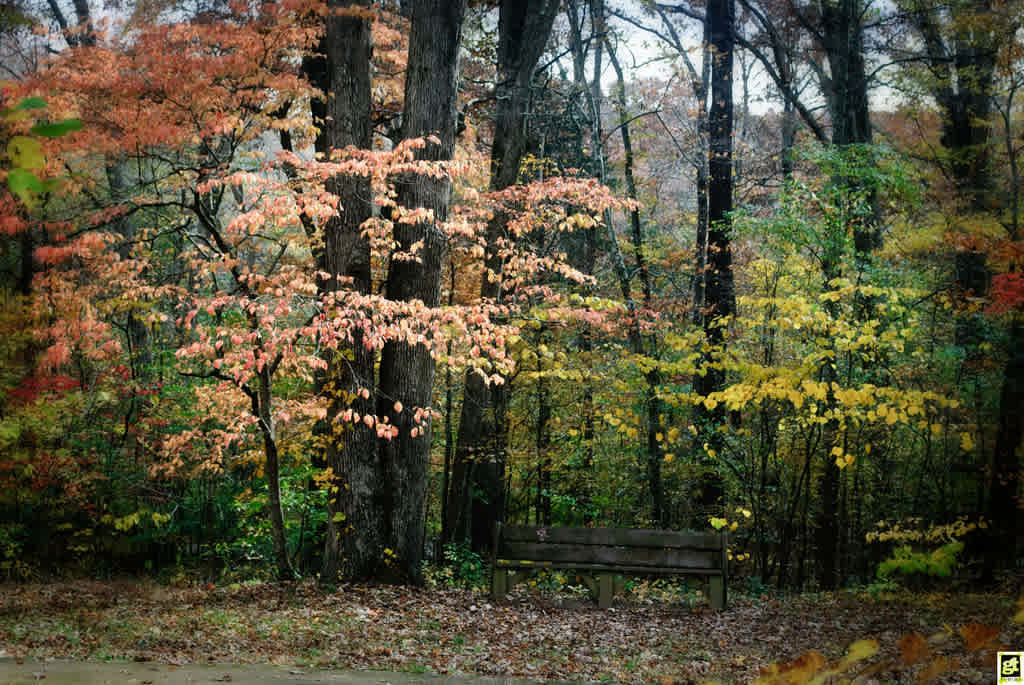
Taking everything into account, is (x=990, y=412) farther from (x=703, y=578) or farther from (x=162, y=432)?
(x=162, y=432)

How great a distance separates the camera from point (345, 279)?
313 inches

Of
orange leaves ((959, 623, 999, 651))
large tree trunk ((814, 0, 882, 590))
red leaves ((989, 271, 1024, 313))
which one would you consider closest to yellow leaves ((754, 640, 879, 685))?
orange leaves ((959, 623, 999, 651))

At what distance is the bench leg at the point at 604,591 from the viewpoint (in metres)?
8.66

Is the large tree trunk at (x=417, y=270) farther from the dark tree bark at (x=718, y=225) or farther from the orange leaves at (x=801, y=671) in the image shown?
the orange leaves at (x=801, y=671)

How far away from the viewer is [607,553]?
8.88 meters

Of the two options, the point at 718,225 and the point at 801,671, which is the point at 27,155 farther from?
the point at 718,225

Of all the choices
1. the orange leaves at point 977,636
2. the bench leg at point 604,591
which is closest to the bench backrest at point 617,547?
the bench leg at point 604,591

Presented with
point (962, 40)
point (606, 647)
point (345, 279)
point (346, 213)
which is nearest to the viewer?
point (606, 647)

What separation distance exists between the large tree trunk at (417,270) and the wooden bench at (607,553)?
105 centimetres

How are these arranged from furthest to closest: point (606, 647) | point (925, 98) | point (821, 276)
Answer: point (925, 98), point (821, 276), point (606, 647)

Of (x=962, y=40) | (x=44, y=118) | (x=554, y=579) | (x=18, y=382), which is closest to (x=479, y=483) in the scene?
(x=554, y=579)

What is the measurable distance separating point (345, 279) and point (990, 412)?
932cm

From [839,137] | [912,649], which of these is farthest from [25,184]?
[839,137]

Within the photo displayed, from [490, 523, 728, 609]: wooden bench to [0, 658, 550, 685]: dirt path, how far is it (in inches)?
132
